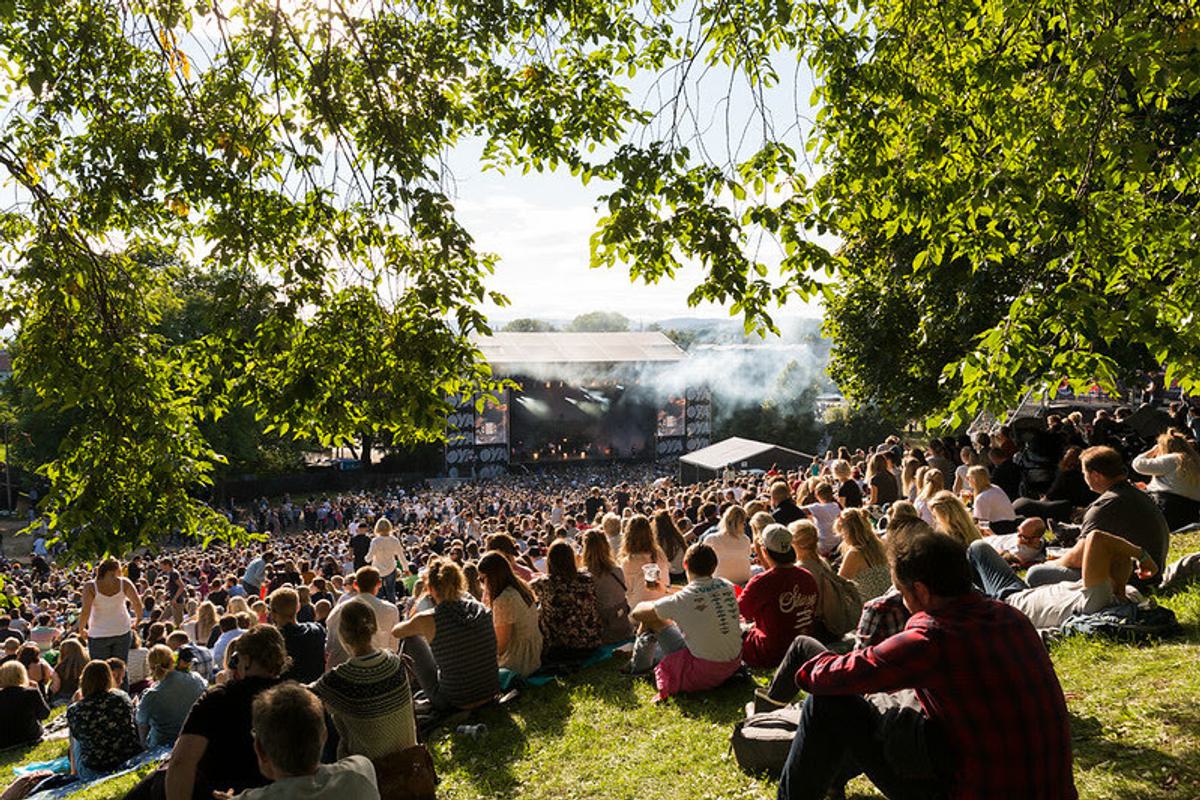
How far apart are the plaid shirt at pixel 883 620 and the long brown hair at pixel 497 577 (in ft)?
11.2

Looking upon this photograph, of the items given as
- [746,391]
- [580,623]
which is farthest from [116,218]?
[746,391]

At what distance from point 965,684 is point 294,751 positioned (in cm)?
220

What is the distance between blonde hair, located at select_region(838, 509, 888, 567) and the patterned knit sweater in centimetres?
348

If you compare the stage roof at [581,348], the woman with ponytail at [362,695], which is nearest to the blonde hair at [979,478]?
the woman with ponytail at [362,695]

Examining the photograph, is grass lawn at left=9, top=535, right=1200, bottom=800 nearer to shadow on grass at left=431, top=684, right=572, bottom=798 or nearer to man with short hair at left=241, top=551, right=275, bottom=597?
shadow on grass at left=431, top=684, right=572, bottom=798

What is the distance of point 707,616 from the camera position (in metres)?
5.90

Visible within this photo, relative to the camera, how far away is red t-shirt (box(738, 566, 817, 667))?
6023 millimetres

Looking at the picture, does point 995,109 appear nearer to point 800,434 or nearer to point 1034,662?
point 1034,662

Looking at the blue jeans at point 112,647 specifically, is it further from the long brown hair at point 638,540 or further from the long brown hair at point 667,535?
the long brown hair at point 667,535

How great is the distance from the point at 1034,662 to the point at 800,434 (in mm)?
50601

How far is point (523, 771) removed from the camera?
5438 mm

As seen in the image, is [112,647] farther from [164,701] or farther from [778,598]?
[778,598]

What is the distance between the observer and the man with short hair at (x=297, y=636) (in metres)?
6.41

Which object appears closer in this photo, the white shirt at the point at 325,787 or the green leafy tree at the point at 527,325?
the white shirt at the point at 325,787
